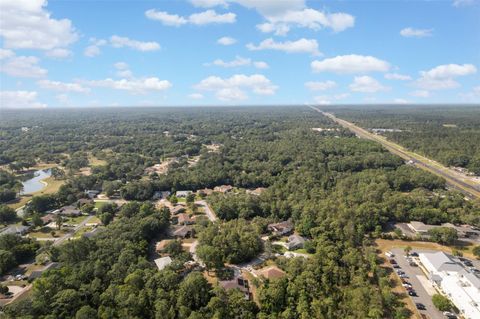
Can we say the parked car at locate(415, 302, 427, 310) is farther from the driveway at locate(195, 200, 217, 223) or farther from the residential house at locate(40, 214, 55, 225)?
the residential house at locate(40, 214, 55, 225)

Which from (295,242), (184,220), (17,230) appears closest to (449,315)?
(295,242)

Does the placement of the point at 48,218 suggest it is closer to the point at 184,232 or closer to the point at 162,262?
the point at 184,232

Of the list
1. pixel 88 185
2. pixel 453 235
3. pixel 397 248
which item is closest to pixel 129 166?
pixel 88 185

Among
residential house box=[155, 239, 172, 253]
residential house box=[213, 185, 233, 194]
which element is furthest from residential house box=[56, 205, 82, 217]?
residential house box=[213, 185, 233, 194]

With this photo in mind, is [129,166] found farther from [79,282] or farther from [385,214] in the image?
[385,214]

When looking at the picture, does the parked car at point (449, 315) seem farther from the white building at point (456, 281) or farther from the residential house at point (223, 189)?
the residential house at point (223, 189)
